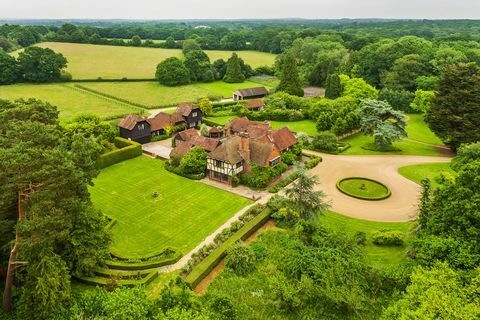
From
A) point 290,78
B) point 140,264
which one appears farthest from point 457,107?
point 140,264

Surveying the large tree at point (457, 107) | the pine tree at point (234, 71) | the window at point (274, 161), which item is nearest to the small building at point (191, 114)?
the window at point (274, 161)

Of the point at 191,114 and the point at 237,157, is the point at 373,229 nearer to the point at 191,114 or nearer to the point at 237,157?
the point at 237,157

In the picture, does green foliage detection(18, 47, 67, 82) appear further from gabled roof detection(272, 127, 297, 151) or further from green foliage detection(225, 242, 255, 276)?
green foliage detection(225, 242, 255, 276)

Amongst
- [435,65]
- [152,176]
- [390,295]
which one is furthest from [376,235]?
[435,65]

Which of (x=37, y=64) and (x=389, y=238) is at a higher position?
(x=37, y=64)

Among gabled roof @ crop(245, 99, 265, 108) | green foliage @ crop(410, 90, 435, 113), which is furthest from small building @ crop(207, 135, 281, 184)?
green foliage @ crop(410, 90, 435, 113)

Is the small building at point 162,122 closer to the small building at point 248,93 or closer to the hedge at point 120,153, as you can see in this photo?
the hedge at point 120,153

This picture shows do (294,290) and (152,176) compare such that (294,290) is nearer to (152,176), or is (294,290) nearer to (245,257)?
(245,257)

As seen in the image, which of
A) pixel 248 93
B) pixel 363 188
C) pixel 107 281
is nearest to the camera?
pixel 107 281
